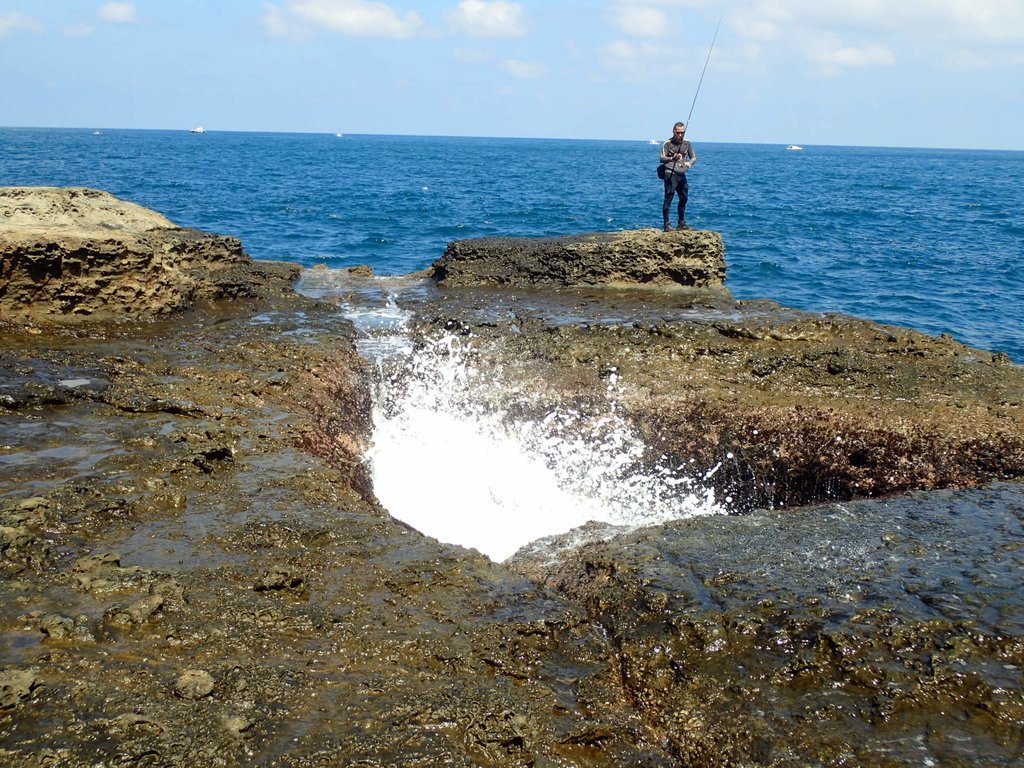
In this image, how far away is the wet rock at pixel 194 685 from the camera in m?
3.58

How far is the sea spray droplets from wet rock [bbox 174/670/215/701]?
13.5 ft

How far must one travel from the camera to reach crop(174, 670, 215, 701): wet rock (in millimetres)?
3578

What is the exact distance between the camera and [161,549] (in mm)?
4863

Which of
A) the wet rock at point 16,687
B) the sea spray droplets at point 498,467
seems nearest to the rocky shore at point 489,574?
the wet rock at point 16,687

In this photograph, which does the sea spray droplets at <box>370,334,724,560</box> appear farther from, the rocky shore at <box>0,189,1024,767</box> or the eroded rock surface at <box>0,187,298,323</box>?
the eroded rock surface at <box>0,187,298,323</box>

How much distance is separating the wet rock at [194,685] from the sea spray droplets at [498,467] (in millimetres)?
4106

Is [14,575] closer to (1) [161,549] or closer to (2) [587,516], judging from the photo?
(1) [161,549]

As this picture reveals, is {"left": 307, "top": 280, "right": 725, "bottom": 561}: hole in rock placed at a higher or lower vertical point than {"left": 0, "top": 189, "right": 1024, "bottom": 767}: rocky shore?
lower

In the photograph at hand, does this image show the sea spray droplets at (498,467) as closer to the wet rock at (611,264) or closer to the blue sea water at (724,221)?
the wet rock at (611,264)

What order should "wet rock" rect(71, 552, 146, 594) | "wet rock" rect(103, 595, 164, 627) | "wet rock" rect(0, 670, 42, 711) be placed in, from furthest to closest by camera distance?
1. "wet rock" rect(71, 552, 146, 594)
2. "wet rock" rect(103, 595, 164, 627)
3. "wet rock" rect(0, 670, 42, 711)

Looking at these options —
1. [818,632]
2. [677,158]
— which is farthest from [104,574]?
[677,158]

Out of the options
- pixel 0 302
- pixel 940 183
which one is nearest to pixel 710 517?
pixel 0 302

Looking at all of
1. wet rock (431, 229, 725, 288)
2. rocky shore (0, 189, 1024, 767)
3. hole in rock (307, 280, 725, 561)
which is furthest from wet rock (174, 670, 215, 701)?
wet rock (431, 229, 725, 288)

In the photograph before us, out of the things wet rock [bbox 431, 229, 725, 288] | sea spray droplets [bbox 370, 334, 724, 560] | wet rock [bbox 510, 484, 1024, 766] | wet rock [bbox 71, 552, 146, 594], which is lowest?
sea spray droplets [bbox 370, 334, 724, 560]
